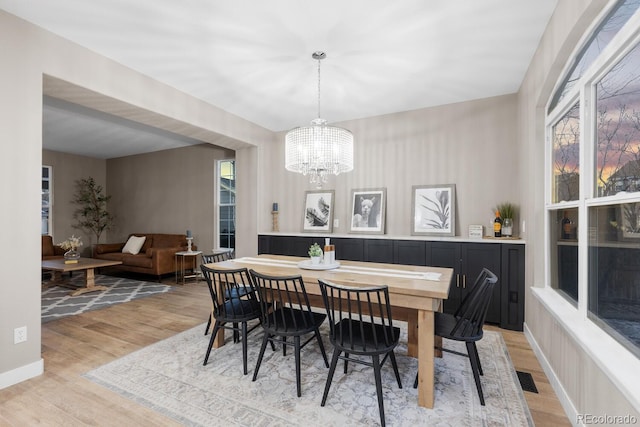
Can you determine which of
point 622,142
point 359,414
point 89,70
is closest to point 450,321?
point 359,414

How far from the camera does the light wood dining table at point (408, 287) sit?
202 centimetres

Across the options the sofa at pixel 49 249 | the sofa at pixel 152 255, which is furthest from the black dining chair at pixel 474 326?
the sofa at pixel 49 249

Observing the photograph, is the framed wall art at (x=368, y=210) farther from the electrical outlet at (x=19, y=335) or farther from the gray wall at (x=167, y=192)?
the electrical outlet at (x=19, y=335)

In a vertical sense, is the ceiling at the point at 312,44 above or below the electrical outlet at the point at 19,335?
above

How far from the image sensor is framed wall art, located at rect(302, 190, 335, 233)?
489 cm

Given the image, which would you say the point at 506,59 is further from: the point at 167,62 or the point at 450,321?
the point at 167,62

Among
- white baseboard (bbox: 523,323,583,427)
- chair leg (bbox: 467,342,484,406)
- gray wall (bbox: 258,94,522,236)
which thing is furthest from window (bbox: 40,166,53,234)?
white baseboard (bbox: 523,323,583,427)

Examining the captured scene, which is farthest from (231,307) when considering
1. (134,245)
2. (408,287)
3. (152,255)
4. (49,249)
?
(49,249)

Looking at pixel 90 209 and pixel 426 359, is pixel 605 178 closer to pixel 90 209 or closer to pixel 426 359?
pixel 426 359

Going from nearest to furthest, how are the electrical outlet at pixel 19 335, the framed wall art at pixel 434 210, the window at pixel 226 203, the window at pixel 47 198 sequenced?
the electrical outlet at pixel 19 335 < the framed wall art at pixel 434 210 < the window at pixel 226 203 < the window at pixel 47 198

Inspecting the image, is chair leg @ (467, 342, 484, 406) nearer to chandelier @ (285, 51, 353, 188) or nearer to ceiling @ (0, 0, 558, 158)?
chandelier @ (285, 51, 353, 188)

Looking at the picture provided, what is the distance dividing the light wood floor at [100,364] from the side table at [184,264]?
57.6 inches

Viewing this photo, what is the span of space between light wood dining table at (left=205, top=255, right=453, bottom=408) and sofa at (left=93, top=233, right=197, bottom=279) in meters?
3.26

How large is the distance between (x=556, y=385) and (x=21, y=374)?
396 cm
